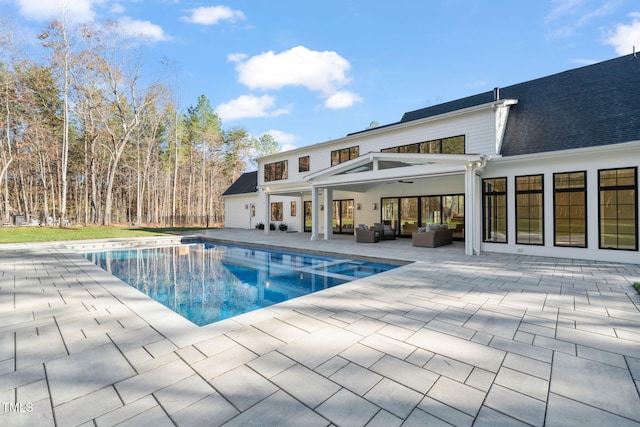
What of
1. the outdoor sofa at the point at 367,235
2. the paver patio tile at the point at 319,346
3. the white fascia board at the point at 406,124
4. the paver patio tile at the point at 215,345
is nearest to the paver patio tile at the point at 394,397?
the paver patio tile at the point at 319,346

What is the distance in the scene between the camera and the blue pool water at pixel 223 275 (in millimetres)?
4936

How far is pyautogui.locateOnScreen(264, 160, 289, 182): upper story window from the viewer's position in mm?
17362

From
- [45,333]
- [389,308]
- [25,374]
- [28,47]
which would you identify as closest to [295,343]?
[389,308]

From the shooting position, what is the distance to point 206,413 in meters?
1.74

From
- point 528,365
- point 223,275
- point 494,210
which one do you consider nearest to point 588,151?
point 494,210

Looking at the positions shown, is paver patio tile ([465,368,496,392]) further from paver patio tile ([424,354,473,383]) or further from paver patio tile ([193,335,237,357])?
paver patio tile ([193,335,237,357])

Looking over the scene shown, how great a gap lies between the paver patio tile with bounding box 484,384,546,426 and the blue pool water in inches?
136

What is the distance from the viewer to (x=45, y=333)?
2926 millimetres

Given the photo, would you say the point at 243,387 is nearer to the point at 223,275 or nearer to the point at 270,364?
the point at 270,364

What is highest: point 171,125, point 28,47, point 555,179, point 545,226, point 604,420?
point 28,47

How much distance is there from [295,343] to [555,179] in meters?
8.50

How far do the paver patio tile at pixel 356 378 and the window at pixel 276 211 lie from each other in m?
16.3

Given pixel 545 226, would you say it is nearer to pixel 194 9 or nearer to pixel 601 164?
pixel 601 164

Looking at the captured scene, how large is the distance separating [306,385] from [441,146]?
35.8 feet
